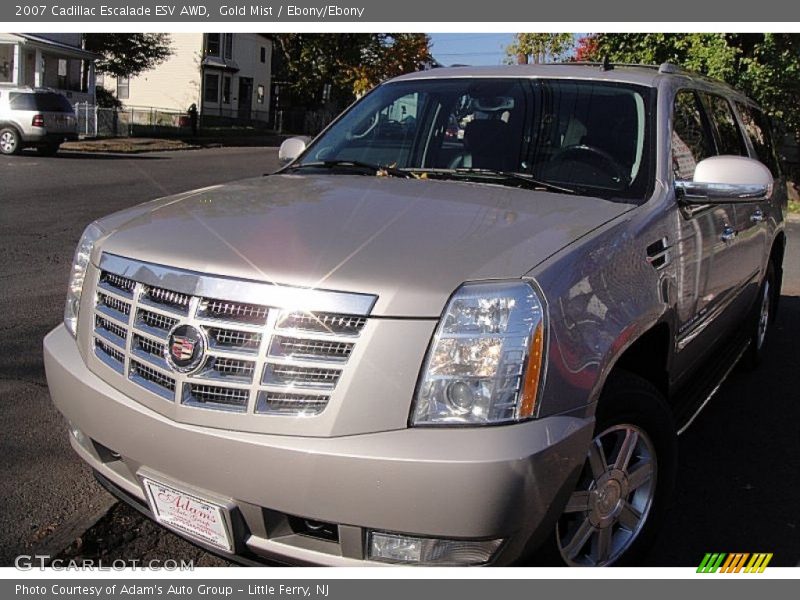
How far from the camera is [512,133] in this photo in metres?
3.60

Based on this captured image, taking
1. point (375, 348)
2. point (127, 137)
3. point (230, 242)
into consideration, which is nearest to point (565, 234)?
point (375, 348)

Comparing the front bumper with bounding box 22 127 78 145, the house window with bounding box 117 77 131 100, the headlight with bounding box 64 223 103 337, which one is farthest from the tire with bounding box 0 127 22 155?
the house window with bounding box 117 77 131 100

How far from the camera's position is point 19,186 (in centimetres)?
1358

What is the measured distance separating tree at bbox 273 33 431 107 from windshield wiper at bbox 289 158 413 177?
3928 centimetres

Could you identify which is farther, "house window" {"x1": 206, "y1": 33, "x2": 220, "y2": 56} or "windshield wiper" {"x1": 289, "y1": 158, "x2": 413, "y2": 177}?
"house window" {"x1": 206, "y1": 33, "x2": 220, "y2": 56}

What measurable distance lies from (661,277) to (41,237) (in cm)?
795

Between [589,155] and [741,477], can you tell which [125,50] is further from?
[741,477]

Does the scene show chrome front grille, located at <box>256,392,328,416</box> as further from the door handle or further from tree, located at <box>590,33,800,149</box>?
tree, located at <box>590,33,800,149</box>

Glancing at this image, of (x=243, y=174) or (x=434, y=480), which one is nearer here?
(x=434, y=480)

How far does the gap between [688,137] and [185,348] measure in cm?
270

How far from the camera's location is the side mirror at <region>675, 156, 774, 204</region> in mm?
3252

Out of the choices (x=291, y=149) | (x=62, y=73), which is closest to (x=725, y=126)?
(x=291, y=149)

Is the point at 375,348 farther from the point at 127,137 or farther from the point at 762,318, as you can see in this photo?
the point at 127,137

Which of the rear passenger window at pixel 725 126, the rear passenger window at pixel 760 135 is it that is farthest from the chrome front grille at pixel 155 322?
the rear passenger window at pixel 760 135
